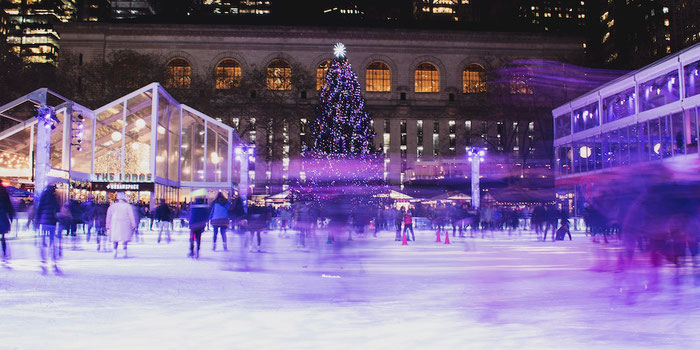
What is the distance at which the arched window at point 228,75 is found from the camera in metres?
61.8

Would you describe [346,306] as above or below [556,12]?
below

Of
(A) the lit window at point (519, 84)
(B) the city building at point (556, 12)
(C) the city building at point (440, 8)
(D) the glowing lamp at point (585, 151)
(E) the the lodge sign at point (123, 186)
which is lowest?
(E) the the lodge sign at point (123, 186)

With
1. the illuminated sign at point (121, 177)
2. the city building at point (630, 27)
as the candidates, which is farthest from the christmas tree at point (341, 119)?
the city building at point (630, 27)

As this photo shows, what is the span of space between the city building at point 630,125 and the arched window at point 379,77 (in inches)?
1228

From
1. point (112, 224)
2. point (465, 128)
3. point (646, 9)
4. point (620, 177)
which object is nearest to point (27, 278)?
point (112, 224)

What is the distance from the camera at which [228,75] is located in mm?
66812

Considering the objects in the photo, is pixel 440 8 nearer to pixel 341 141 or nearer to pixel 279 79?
pixel 279 79

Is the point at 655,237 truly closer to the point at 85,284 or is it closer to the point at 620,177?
the point at 620,177

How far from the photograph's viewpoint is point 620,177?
1034 cm

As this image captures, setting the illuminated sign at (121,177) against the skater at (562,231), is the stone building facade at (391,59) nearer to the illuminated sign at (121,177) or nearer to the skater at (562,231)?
the illuminated sign at (121,177)

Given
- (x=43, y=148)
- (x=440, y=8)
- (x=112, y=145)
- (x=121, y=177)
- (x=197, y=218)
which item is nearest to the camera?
(x=197, y=218)

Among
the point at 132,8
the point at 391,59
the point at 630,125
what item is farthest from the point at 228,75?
the point at 132,8

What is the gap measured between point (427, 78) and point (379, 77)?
5671 millimetres

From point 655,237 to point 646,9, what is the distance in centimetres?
11703
